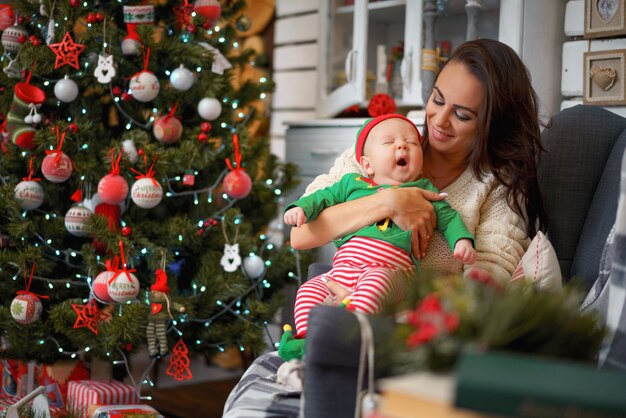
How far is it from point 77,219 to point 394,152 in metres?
1.37

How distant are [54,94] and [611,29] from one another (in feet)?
6.79

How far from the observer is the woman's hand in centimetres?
187

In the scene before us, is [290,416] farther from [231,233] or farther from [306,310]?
[231,233]

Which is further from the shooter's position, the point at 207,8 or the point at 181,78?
the point at 207,8

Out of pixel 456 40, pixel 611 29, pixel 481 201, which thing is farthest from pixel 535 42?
pixel 481 201

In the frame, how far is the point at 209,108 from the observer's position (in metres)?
2.98

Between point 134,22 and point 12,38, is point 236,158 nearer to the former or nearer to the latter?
point 134,22

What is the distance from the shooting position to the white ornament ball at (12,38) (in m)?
3.00

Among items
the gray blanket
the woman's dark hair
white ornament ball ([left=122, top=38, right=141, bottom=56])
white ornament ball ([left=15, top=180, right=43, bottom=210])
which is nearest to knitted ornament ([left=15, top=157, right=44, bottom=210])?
white ornament ball ([left=15, top=180, right=43, bottom=210])

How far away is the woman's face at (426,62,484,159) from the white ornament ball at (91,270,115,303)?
50.1 inches

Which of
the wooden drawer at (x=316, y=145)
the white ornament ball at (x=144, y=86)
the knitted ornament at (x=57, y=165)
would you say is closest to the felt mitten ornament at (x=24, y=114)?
the knitted ornament at (x=57, y=165)

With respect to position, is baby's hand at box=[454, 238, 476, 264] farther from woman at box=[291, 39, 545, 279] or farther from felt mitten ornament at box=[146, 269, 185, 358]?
felt mitten ornament at box=[146, 269, 185, 358]

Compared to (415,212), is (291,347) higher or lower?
lower

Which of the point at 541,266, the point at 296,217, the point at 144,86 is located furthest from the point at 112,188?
the point at 541,266
